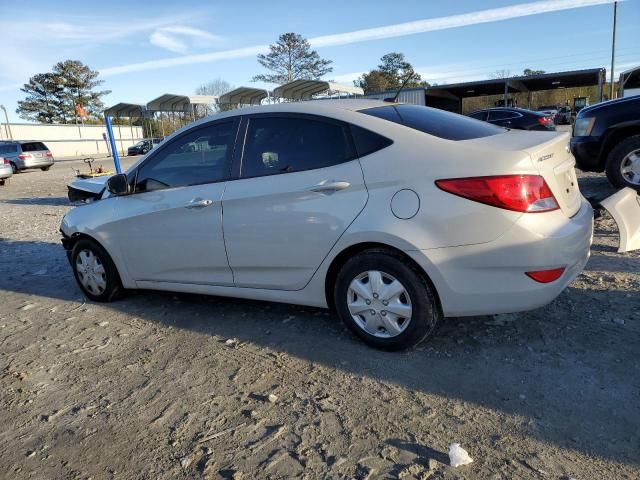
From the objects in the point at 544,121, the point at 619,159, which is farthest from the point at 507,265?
the point at 544,121

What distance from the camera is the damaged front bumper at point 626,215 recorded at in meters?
4.68

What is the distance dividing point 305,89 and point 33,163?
14.1 meters

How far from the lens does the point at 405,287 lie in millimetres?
3088

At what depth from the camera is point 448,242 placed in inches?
115

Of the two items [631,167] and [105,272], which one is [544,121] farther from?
[105,272]

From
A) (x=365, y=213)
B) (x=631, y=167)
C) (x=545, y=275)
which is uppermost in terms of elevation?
(x=365, y=213)

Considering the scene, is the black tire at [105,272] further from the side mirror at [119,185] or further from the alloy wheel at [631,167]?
the alloy wheel at [631,167]

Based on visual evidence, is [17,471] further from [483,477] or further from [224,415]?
[483,477]

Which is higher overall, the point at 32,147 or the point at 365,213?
the point at 32,147

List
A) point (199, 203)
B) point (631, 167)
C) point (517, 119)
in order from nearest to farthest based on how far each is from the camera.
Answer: point (199, 203) → point (631, 167) → point (517, 119)

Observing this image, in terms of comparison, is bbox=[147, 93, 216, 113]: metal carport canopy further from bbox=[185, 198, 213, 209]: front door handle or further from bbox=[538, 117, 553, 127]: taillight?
bbox=[185, 198, 213, 209]: front door handle

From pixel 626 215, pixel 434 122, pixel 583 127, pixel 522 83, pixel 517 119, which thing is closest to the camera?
pixel 434 122

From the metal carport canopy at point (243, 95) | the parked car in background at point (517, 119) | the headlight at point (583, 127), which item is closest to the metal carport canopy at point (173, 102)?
the metal carport canopy at point (243, 95)

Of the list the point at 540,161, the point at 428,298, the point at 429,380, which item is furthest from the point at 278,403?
the point at 540,161
